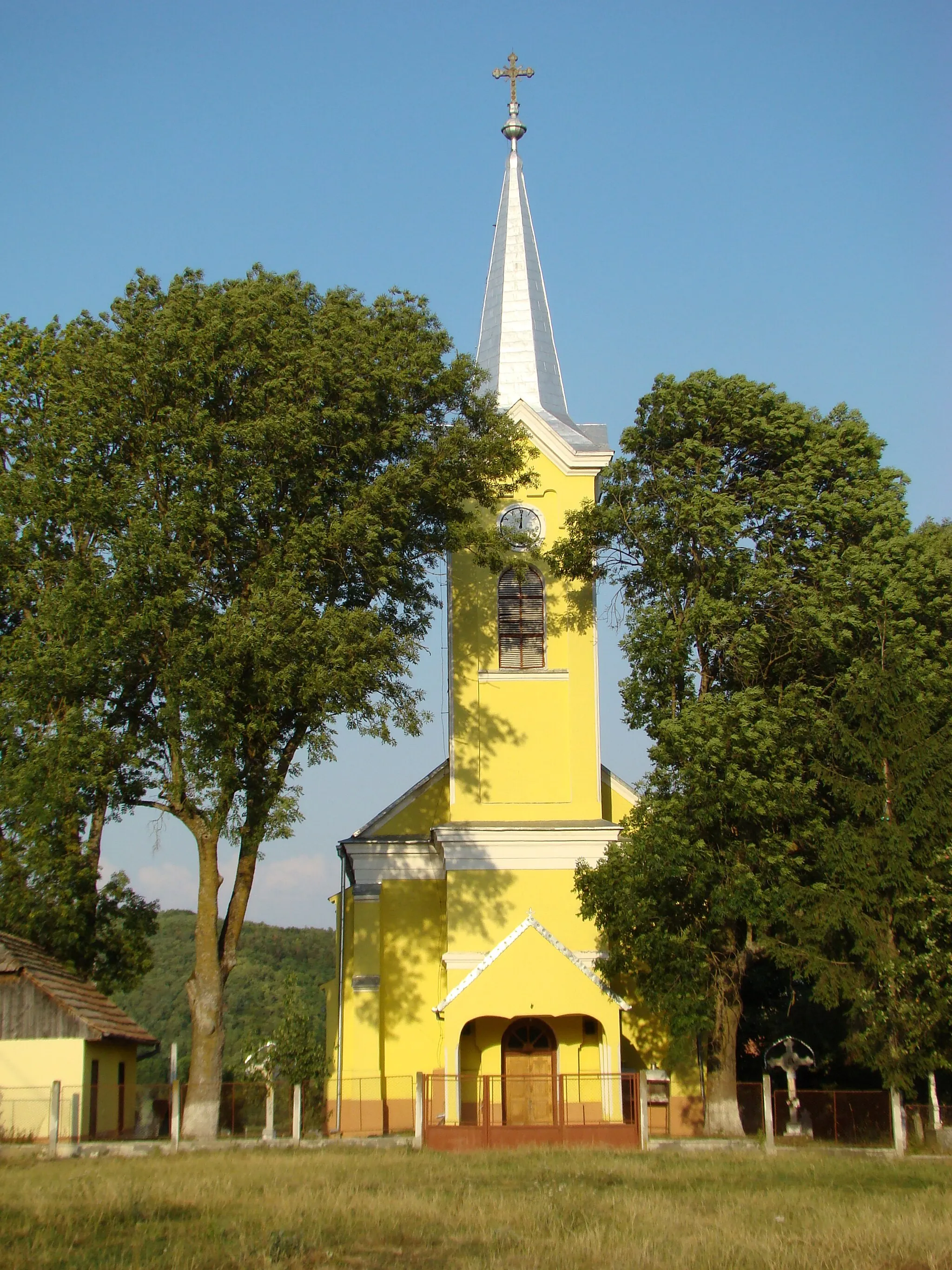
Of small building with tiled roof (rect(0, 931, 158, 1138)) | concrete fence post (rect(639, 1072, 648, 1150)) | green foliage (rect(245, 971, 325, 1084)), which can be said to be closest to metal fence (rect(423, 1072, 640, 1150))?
concrete fence post (rect(639, 1072, 648, 1150))

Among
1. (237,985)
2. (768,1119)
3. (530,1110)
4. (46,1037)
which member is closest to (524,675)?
(530,1110)

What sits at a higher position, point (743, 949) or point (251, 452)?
point (251, 452)

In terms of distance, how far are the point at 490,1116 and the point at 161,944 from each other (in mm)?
61840

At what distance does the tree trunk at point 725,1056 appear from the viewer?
2397cm

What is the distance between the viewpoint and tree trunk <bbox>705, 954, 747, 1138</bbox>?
2397 centimetres

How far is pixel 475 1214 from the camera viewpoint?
1355cm

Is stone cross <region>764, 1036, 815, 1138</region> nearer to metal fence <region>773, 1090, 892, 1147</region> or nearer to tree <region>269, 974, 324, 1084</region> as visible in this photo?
metal fence <region>773, 1090, 892, 1147</region>

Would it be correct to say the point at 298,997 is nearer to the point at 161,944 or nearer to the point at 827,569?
the point at 827,569

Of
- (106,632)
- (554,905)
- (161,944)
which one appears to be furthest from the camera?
(161,944)

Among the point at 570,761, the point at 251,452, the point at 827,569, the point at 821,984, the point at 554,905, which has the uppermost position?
the point at 251,452

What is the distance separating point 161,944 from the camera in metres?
81.2

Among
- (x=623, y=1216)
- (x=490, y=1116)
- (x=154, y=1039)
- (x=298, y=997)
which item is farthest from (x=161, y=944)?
(x=623, y=1216)

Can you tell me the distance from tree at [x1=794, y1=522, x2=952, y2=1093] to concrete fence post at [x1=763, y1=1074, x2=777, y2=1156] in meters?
1.63

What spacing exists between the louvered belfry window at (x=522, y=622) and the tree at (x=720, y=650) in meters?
1.21
